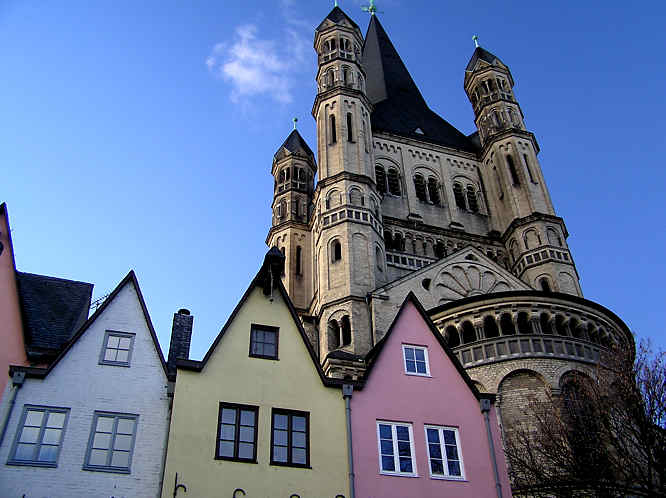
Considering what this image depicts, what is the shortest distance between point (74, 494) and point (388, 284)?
21279 mm

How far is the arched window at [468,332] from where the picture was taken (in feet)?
90.7

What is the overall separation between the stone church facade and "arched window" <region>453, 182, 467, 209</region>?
10cm

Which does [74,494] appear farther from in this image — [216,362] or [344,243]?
[344,243]

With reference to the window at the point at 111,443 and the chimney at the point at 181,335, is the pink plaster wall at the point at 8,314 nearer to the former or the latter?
the window at the point at 111,443

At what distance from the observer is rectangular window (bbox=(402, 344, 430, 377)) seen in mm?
15758

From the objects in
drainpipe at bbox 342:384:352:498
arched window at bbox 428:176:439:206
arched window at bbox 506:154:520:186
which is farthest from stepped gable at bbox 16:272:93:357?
arched window at bbox 506:154:520:186

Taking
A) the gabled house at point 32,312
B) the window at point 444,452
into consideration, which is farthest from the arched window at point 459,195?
the window at point 444,452

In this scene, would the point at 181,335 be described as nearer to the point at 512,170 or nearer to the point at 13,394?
the point at 13,394

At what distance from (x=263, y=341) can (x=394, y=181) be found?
31.0 metres

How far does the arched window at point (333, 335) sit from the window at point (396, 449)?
16.5 meters

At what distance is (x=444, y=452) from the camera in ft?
47.5

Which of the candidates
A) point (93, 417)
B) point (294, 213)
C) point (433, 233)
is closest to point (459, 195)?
point (433, 233)

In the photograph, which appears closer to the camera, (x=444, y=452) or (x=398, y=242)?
(x=444, y=452)

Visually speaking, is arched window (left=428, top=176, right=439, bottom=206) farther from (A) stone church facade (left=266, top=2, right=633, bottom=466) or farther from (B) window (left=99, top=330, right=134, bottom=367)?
(B) window (left=99, top=330, right=134, bottom=367)
